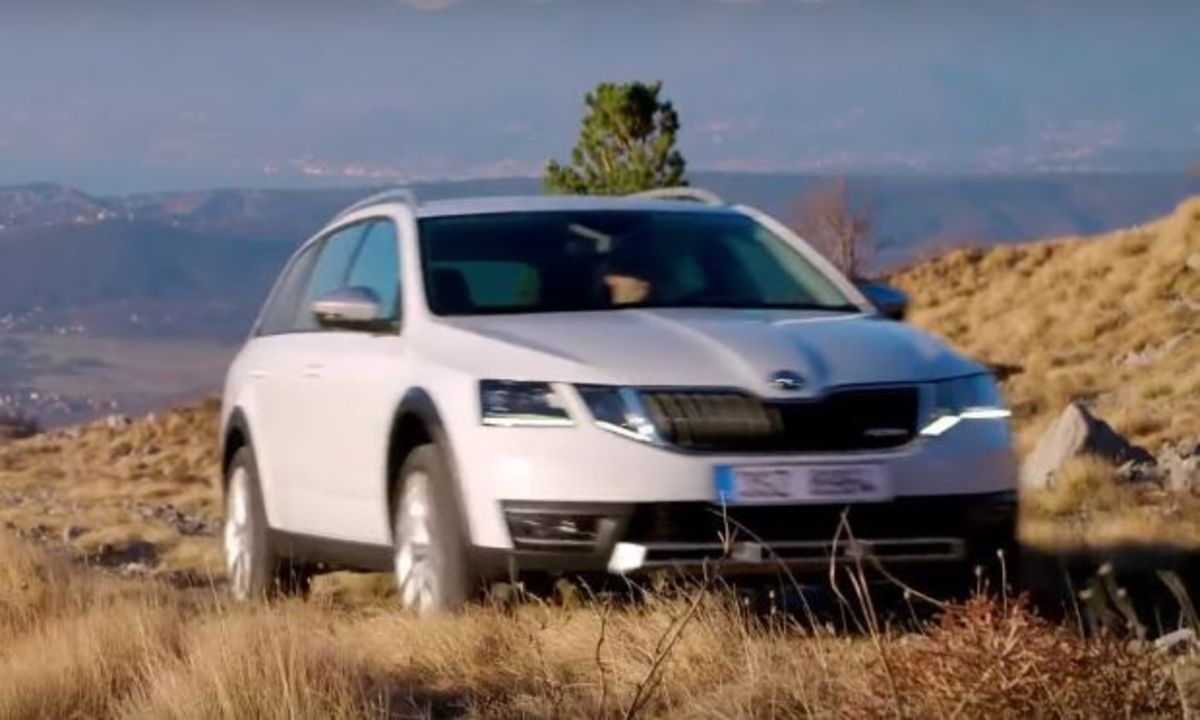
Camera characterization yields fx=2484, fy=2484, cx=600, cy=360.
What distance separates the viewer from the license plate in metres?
7.04

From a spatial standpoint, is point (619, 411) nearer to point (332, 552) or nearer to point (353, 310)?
point (353, 310)

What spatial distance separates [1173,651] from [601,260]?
3.36m

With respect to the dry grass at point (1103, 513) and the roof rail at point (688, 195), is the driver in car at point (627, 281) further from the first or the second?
the dry grass at point (1103, 513)

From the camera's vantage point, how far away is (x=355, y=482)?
8.42 m

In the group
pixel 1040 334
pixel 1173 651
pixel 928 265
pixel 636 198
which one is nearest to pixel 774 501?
pixel 1173 651

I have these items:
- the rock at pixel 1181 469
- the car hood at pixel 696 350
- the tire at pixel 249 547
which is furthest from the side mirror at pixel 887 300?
the rock at pixel 1181 469

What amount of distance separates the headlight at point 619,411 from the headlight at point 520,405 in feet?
0.28

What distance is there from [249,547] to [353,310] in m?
1.78

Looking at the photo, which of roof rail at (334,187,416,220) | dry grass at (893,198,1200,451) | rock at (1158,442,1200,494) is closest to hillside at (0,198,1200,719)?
rock at (1158,442,1200,494)

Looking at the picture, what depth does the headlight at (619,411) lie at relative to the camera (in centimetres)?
712

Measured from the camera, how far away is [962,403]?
7.47m

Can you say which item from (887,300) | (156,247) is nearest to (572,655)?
(887,300)

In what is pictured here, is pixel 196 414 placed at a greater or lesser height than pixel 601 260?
lesser

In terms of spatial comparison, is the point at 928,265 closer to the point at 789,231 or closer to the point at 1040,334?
the point at 1040,334
